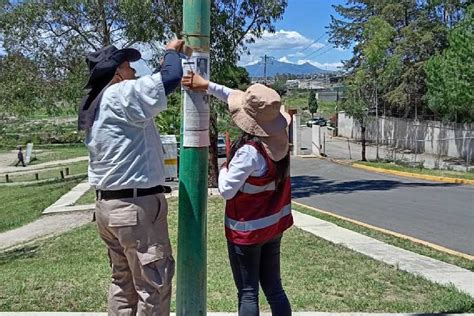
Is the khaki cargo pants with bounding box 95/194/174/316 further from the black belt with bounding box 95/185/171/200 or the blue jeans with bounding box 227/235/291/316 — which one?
the blue jeans with bounding box 227/235/291/316

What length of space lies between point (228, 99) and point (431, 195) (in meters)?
12.9

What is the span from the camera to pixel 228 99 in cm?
372

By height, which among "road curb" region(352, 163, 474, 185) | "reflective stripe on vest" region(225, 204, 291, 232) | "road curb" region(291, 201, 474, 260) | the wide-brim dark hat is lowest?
"road curb" region(352, 163, 474, 185)

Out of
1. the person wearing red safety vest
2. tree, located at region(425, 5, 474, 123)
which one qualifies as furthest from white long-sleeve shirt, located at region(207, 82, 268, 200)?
tree, located at region(425, 5, 474, 123)

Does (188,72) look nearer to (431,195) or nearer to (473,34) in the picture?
(431,195)

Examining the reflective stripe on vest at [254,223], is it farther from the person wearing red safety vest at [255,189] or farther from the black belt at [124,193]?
the black belt at [124,193]

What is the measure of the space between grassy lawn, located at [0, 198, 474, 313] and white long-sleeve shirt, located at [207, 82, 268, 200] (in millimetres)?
1838

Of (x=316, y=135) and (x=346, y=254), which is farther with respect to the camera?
(x=316, y=135)

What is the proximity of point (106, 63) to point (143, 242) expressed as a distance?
A: 1058mm

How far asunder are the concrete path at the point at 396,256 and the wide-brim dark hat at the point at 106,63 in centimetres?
394

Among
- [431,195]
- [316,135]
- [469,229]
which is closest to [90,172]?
[469,229]

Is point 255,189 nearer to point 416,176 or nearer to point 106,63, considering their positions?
point 106,63

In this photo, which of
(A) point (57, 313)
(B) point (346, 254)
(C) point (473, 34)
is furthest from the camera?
(C) point (473, 34)

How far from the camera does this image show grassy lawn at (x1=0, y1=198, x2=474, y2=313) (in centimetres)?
510
